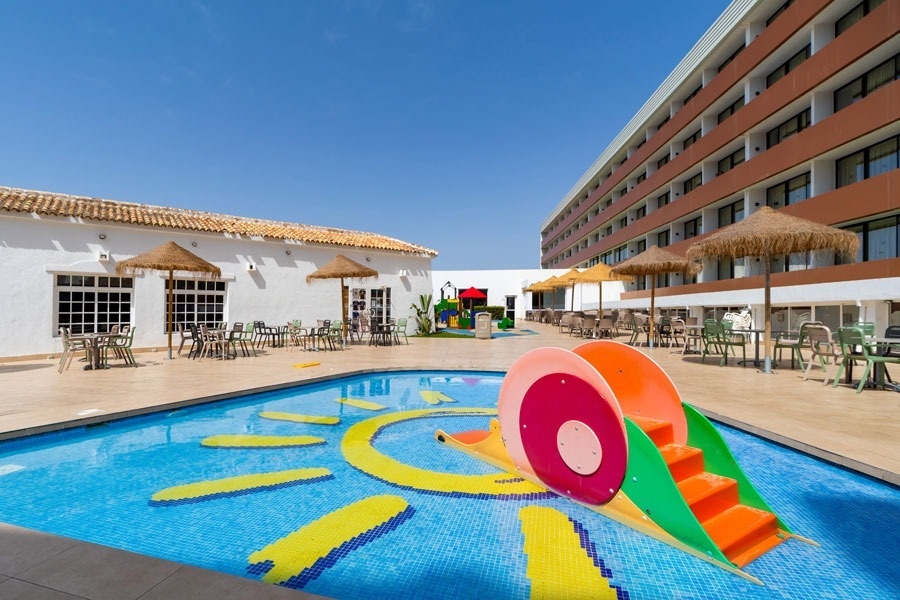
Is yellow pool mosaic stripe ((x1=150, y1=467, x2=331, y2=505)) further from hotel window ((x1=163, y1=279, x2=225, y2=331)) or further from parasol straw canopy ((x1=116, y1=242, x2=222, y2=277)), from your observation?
hotel window ((x1=163, y1=279, x2=225, y2=331))

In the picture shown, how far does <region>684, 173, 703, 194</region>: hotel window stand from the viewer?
25219mm

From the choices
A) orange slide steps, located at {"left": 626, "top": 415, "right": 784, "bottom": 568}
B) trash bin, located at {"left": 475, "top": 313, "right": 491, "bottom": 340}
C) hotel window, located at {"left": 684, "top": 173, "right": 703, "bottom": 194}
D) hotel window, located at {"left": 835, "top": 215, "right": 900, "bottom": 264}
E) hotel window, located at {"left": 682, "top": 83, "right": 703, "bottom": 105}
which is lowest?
orange slide steps, located at {"left": 626, "top": 415, "right": 784, "bottom": 568}

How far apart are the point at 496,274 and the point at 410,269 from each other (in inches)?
725

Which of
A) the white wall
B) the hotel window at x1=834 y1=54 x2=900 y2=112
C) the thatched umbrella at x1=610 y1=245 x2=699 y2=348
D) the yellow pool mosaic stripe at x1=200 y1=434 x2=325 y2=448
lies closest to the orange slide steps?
the yellow pool mosaic stripe at x1=200 y1=434 x2=325 y2=448

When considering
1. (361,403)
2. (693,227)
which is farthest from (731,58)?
(361,403)

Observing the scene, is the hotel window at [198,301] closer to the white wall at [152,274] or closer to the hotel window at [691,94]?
the white wall at [152,274]

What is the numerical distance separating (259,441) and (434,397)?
10.8ft

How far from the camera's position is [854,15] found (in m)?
15.2

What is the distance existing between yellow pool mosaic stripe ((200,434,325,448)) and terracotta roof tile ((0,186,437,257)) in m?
11.5

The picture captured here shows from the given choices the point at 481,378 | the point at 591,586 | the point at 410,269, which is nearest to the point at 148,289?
the point at 410,269

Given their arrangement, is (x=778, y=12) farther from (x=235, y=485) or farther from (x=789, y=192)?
(x=235, y=485)

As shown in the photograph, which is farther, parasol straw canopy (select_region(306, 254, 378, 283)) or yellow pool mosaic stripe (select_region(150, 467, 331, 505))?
parasol straw canopy (select_region(306, 254, 378, 283))

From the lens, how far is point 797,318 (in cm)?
1709

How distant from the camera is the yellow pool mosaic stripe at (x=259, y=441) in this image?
5.20m
